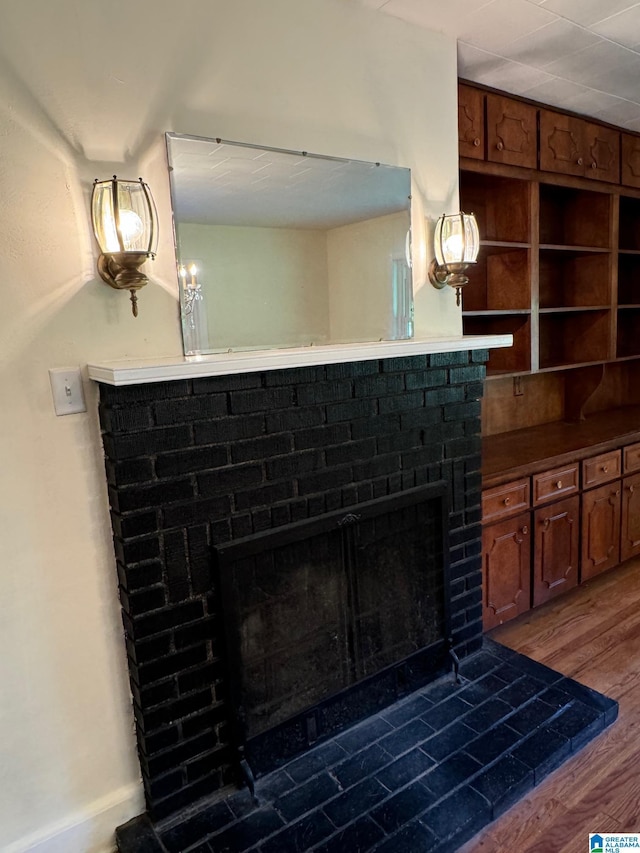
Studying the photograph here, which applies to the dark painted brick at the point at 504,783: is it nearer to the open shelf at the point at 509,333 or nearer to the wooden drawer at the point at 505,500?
the wooden drawer at the point at 505,500

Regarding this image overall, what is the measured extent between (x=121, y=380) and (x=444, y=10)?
66.1 inches

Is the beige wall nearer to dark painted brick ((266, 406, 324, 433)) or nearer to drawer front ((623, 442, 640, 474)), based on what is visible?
dark painted brick ((266, 406, 324, 433))

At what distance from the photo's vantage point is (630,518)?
10.6ft

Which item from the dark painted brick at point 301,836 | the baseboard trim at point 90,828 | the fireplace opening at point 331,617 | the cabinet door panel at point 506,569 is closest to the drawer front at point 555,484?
the cabinet door panel at point 506,569

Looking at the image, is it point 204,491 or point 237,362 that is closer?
point 237,362

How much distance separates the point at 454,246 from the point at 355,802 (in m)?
1.89

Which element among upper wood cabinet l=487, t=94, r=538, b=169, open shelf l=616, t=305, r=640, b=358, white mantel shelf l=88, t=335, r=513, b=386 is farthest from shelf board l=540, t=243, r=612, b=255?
white mantel shelf l=88, t=335, r=513, b=386

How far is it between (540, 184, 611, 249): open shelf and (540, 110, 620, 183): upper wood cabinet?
0.14 m

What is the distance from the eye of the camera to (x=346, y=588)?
6.63 feet

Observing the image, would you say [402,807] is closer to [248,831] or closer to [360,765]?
[360,765]

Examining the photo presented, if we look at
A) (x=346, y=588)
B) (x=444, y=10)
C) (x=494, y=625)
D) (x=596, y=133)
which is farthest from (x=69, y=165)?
(x=596, y=133)

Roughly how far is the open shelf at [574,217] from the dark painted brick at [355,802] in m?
2.79

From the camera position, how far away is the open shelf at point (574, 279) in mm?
3301

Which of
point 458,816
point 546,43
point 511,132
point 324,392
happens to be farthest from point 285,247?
point 458,816
